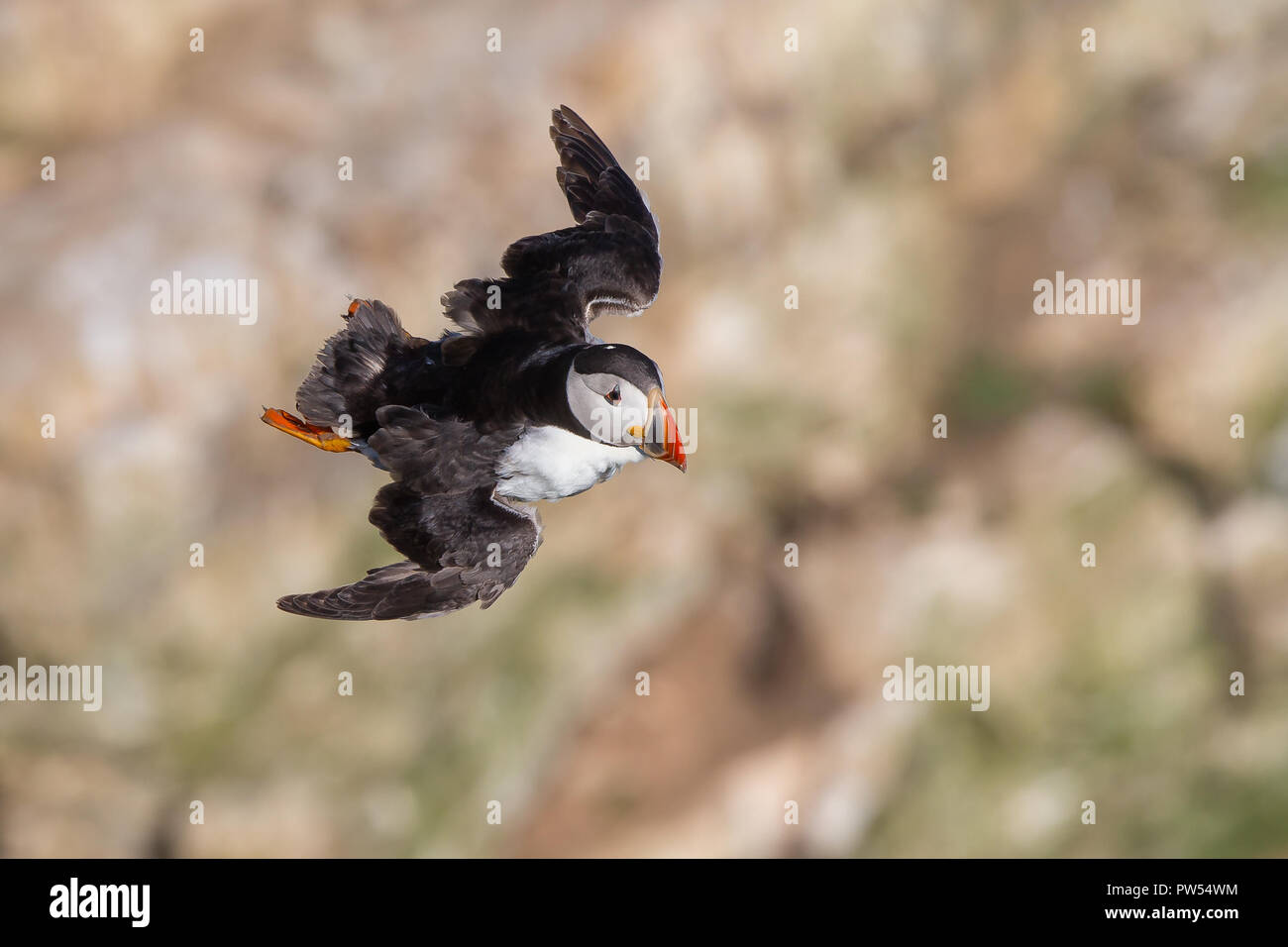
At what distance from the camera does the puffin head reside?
2482 millimetres

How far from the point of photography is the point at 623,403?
98.8 inches

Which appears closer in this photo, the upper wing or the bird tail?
the upper wing

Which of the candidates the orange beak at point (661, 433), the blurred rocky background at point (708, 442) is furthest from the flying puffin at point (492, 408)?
the blurred rocky background at point (708, 442)

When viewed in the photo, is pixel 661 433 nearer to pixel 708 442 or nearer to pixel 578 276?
pixel 578 276

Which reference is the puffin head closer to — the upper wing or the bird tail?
the upper wing

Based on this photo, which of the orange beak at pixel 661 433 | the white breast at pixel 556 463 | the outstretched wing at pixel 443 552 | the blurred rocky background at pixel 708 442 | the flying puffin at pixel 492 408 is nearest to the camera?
the orange beak at pixel 661 433

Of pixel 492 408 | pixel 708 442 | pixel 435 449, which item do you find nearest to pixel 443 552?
pixel 435 449

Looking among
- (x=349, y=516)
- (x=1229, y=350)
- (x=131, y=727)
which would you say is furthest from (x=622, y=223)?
(x=1229, y=350)

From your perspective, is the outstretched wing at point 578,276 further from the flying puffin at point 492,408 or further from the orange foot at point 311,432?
the orange foot at point 311,432

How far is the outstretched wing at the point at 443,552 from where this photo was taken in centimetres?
294

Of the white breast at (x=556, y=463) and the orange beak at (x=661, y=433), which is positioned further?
the white breast at (x=556, y=463)

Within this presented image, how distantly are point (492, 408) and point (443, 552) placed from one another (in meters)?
0.40

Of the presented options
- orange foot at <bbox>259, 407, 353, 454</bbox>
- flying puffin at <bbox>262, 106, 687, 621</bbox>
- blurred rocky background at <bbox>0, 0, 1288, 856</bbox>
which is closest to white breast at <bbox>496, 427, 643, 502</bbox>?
flying puffin at <bbox>262, 106, 687, 621</bbox>

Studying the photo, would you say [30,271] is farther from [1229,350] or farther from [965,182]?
[1229,350]
